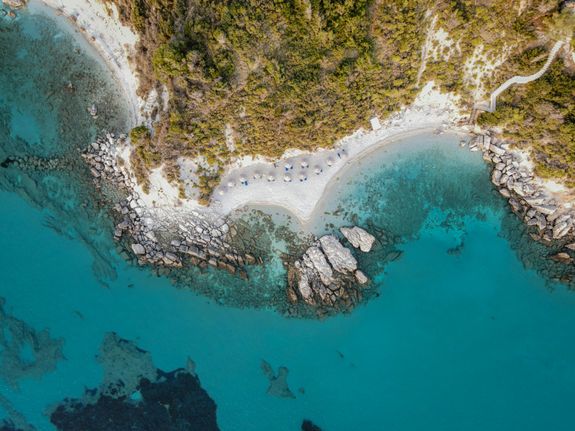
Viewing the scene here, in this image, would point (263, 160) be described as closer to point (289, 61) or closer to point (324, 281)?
point (289, 61)

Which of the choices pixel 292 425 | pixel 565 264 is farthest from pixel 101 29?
pixel 565 264

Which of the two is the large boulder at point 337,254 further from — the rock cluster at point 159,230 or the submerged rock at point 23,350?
the submerged rock at point 23,350

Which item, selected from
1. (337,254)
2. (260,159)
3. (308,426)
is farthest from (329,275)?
(308,426)

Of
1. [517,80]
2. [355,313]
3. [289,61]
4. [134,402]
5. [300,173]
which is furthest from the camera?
[355,313]

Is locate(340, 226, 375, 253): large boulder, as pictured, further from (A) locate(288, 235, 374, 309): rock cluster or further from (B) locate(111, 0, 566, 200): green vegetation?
(B) locate(111, 0, 566, 200): green vegetation

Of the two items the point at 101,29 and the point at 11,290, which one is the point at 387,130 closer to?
the point at 101,29

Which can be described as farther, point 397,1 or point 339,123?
point 339,123
